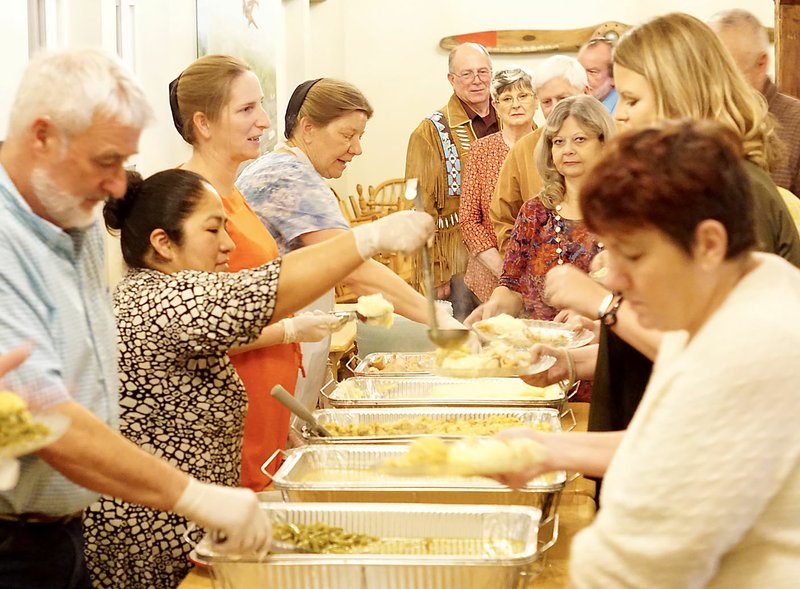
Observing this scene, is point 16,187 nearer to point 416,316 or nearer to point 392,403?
point 392,403

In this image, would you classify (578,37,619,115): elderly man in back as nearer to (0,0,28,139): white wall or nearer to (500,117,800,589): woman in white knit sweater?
(0,0,28,139): white wall

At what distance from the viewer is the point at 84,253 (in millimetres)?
1610

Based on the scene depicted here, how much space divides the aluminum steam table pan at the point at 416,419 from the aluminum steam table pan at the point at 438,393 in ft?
0.22

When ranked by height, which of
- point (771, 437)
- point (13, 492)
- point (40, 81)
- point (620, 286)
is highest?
point (40, 81)

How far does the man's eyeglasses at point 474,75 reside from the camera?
5.30 meters

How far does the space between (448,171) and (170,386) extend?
3277 mm

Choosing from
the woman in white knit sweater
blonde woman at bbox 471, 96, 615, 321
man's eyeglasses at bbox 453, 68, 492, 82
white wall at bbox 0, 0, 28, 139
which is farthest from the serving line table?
man's eyeglasses at bbox 453, 68, 492, 82

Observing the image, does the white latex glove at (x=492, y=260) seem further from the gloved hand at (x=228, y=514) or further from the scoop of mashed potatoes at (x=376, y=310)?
the gloved hand at (x=228, y=514)

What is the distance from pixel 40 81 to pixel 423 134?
12.4ft

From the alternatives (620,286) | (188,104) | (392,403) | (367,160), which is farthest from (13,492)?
(367,160)

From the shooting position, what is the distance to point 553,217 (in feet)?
10.6

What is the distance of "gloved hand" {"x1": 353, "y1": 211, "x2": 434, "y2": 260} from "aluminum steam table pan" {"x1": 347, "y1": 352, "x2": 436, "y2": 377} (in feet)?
3.24

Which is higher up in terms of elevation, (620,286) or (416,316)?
(620,286)

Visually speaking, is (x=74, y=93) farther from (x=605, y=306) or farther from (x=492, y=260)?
(x=492, y=260)
